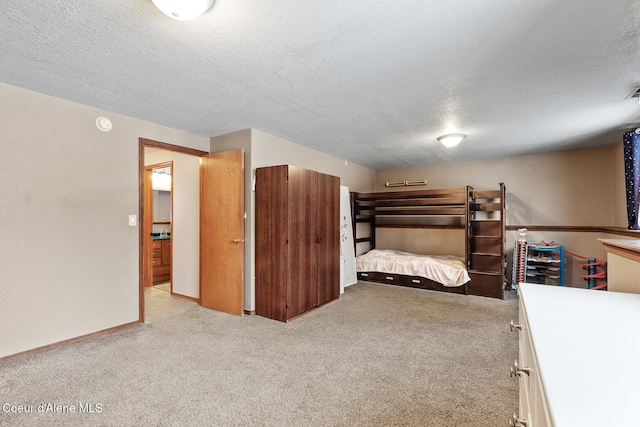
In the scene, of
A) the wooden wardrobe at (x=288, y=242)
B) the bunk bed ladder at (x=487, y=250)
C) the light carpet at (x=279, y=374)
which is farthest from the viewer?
the bunk bed ladder at (x=487, y=250)

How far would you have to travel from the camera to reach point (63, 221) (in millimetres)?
2883

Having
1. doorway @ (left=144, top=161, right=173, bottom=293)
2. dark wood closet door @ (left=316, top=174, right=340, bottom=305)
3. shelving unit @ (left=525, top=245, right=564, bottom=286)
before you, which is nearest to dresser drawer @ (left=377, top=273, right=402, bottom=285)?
dark wood closet door @ (left=316, top=174, right=340, bottom=305)

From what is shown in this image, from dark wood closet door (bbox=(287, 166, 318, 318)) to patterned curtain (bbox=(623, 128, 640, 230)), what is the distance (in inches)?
159

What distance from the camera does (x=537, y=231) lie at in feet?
17.3

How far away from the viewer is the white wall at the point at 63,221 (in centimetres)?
259

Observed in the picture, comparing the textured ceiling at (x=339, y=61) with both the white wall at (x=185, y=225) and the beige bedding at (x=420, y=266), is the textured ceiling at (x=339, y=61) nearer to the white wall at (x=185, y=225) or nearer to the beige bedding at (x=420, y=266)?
the white wall at (x=185, y=225)

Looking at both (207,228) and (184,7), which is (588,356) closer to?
(184,7)

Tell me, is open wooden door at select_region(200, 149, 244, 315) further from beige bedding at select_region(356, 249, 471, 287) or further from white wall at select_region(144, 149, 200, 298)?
beige bedding at select_region(356, 249, 471, 287)

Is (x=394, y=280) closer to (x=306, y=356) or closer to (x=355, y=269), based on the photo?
(x=355, y=269)

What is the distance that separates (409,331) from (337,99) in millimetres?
2611

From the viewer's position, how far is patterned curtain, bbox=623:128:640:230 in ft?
11.9

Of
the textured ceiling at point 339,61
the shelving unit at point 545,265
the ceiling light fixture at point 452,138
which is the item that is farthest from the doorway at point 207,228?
the shelving unit at point 545,265

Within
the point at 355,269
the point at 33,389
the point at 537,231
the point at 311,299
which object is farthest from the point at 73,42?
the point at 537,231

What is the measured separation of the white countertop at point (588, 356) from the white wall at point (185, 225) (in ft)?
13.7
